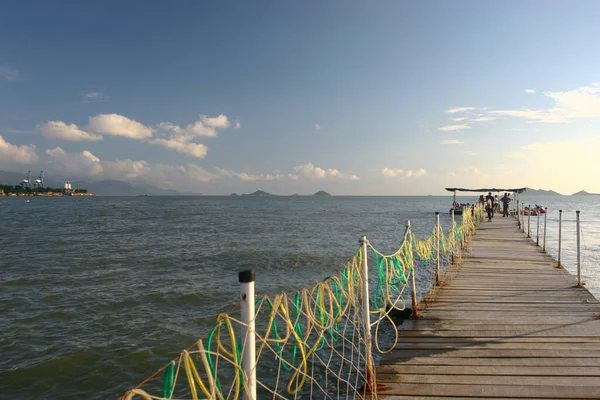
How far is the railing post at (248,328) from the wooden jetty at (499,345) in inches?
91.3

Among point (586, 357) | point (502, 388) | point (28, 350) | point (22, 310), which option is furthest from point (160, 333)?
point (586, 357)

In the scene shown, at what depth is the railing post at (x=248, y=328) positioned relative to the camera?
2430 mm

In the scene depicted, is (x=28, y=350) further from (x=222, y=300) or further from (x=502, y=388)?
(x=502, y=388)

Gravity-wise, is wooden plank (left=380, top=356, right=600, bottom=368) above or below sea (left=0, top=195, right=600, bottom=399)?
above

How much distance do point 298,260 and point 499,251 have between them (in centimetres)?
880

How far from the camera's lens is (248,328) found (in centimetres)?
246

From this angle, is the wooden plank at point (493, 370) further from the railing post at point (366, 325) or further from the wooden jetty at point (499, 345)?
the railing post at point (366, 325)

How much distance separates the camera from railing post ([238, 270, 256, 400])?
2430 millimetres

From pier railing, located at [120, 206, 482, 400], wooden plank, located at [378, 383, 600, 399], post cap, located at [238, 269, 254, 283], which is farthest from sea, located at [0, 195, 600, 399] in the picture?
post cap, located at [238, 269, 254, 283]

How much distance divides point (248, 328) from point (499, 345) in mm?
4460

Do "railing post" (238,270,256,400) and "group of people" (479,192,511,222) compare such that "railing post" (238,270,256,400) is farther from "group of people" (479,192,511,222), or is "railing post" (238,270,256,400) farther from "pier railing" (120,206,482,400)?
"group of people" (479,192,511,222)

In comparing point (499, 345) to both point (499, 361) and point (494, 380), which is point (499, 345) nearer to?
point (499, 361)

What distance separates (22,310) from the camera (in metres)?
10.6

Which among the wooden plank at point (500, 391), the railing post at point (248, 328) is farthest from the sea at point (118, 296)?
the railing post at point (248, 328)
